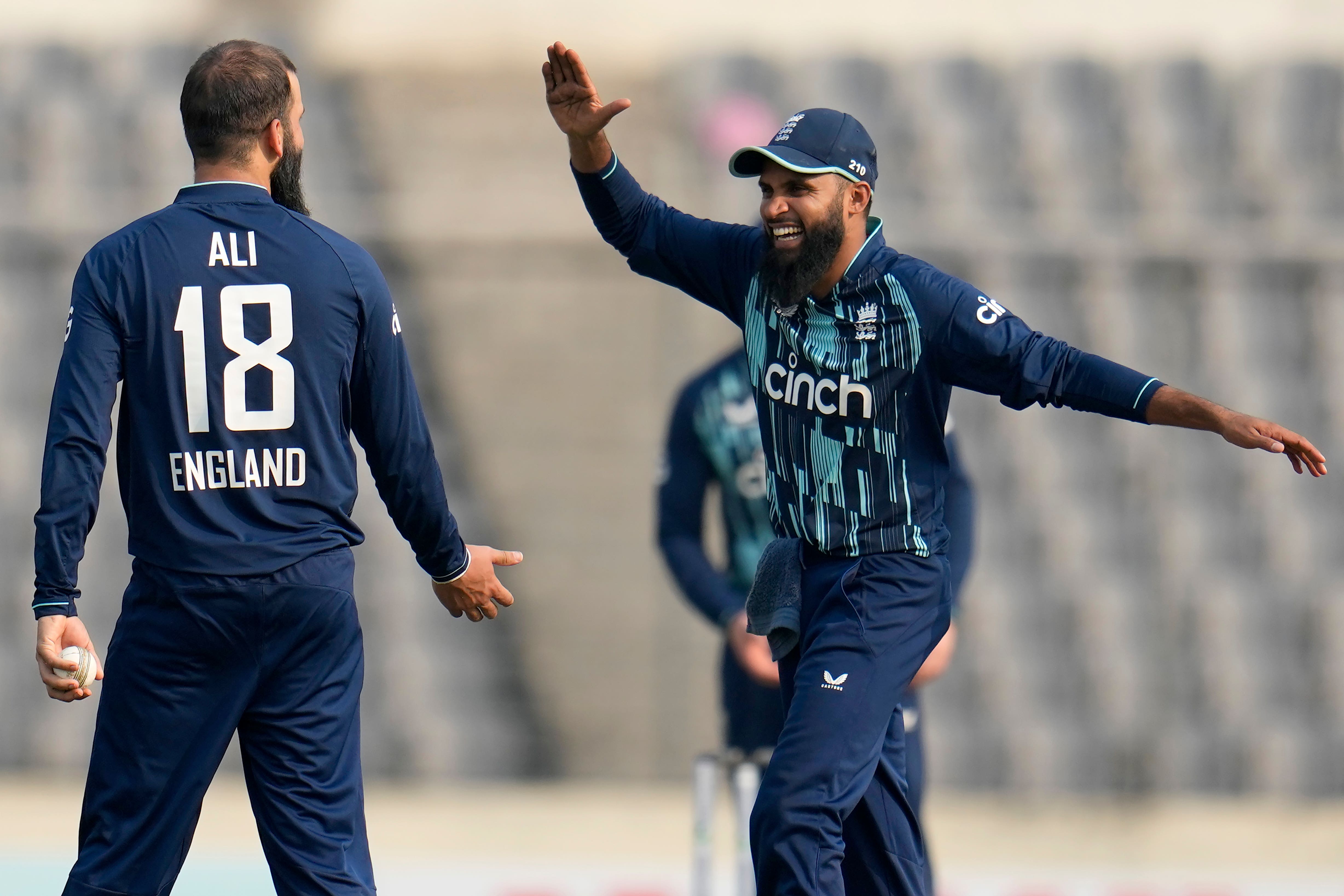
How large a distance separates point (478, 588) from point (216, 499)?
1.83 feet

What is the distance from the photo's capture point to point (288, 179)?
3.26 metres

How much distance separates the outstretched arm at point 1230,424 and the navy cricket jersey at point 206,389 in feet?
4.89

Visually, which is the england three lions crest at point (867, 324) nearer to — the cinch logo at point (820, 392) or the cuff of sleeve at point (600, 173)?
the cinch logo at point (820, 392)

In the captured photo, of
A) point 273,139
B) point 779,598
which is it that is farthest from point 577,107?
point 779,598

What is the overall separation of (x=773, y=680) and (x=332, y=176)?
17.2ft

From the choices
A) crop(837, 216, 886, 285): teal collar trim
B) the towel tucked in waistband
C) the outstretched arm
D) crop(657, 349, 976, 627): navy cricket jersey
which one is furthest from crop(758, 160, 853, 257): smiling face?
crop(657, 349, 976, 627): navy cricket jersey

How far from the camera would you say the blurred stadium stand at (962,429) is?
8047 mm

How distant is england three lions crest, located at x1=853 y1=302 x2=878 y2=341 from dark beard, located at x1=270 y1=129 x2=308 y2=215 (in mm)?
1139

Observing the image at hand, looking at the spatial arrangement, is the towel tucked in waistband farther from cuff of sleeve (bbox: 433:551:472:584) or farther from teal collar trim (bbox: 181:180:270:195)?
teal collar trim (bbox: 181:180:270:195)

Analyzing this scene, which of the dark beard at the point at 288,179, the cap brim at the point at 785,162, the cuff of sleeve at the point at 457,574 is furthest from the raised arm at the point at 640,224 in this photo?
the cuff of sleeve at the point at 457,574

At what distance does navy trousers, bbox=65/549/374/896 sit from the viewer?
3006 millimetres

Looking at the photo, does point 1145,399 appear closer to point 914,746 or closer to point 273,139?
point 914,746

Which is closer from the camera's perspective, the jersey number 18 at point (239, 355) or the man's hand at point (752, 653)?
the jersey number 18 at point (239, 355)

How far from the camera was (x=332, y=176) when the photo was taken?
28.8ft
